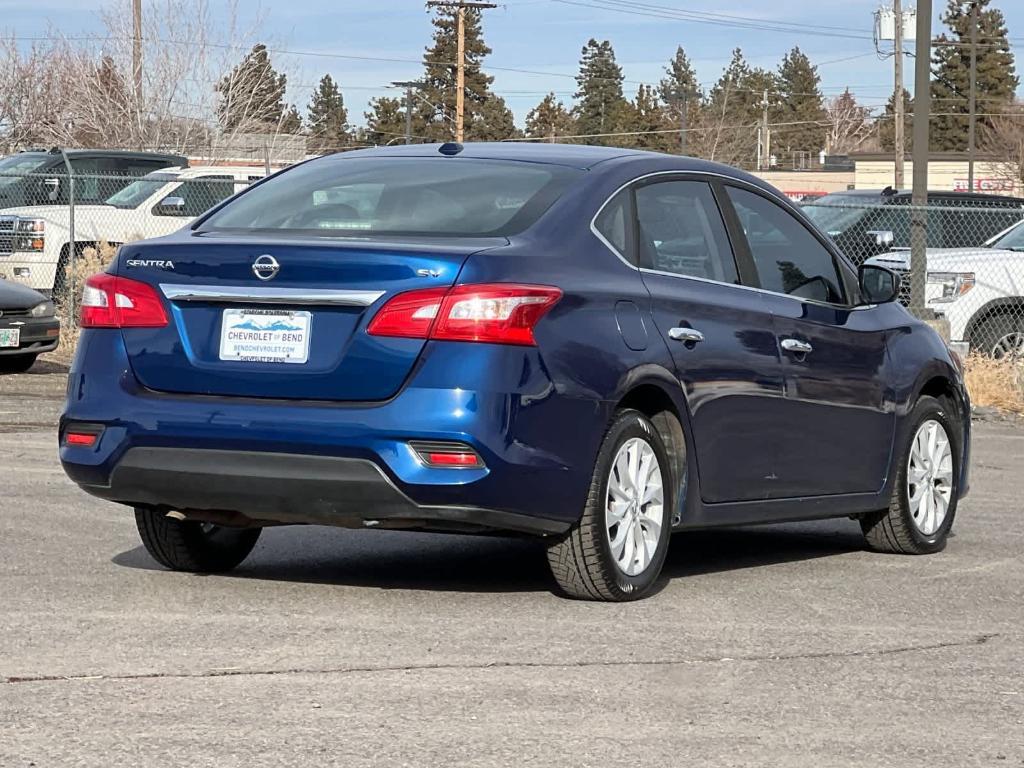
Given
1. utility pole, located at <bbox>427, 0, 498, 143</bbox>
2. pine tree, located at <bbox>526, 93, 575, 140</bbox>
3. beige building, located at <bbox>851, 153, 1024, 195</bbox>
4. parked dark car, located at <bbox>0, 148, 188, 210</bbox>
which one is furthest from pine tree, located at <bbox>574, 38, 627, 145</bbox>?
parked dark car, located at <bbox>0, 148, 188, 210</bbox>

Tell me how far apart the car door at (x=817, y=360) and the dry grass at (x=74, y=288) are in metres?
12.2

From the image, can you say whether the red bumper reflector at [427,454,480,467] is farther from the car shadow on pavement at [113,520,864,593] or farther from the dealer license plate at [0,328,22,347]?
the dealer license plate at [0,328,22,347]

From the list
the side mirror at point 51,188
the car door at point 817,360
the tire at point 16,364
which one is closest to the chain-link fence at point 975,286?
the tire at point 16,364

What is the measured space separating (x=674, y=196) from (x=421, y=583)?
1.74 metres

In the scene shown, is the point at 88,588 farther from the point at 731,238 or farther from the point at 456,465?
the point at 731,238

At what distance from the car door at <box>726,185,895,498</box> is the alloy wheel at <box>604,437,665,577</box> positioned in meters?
0.84

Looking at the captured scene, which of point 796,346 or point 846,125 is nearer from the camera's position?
point 796,346

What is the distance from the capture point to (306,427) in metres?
6.25

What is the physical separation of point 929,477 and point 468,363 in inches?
128

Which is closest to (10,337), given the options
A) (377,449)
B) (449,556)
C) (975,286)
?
(975,286)

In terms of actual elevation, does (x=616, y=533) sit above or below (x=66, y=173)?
below

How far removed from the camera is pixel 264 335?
6367 mm

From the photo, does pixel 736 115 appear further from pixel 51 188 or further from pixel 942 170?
pixel 51 188

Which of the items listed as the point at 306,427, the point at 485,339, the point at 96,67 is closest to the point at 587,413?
the point at 485,339
